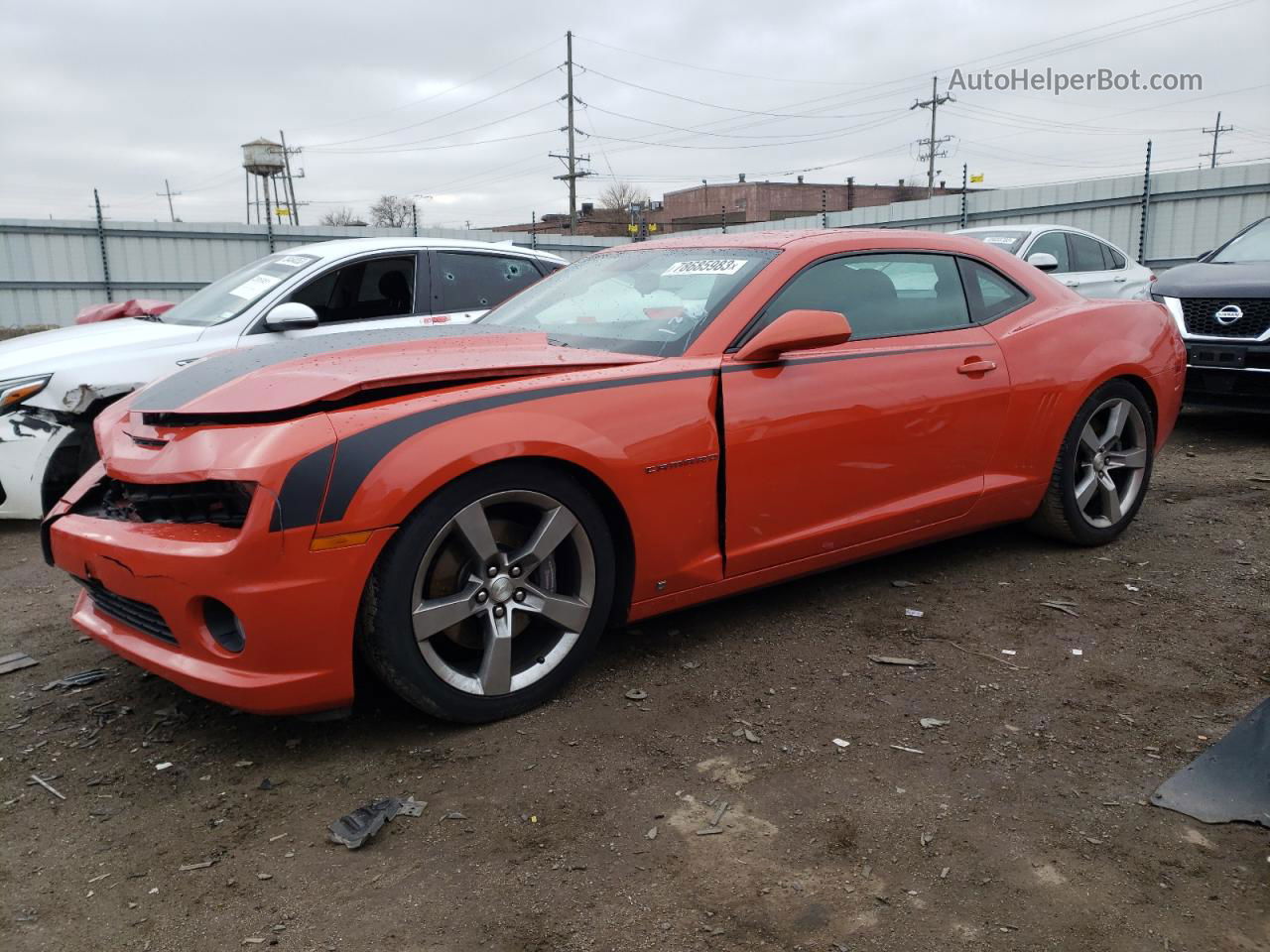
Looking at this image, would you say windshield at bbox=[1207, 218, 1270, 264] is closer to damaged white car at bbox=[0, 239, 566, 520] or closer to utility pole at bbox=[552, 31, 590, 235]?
damaged white car at bbox=[0, 239, 566, 520]

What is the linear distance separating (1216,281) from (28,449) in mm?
7906

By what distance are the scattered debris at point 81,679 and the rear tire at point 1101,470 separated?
3820mm

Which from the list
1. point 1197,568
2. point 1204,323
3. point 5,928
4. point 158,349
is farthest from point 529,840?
point 1204,323

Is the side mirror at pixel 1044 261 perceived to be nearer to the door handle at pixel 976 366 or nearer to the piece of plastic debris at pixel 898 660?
the door handle at pixel 976 366

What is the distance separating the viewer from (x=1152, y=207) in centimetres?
1471

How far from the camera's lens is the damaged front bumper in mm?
4887

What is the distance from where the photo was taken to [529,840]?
2.29 m

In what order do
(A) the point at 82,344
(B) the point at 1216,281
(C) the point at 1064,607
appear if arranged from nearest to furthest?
(C) the point at 1064,607
(A) the point at 82,344
(B) the point at 1216,281

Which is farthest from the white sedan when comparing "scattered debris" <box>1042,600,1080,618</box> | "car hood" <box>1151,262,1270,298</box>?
"scattered debris" <box>1042,600,1080,618</box>

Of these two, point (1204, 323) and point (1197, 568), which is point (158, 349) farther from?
point (1204, 323)

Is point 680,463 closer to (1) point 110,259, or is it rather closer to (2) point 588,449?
(2) point 588,449

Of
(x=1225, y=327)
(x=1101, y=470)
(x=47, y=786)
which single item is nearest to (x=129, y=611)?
(x=47, y=786)

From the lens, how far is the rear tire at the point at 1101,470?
427 centimetres

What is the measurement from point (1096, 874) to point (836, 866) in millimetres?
566
